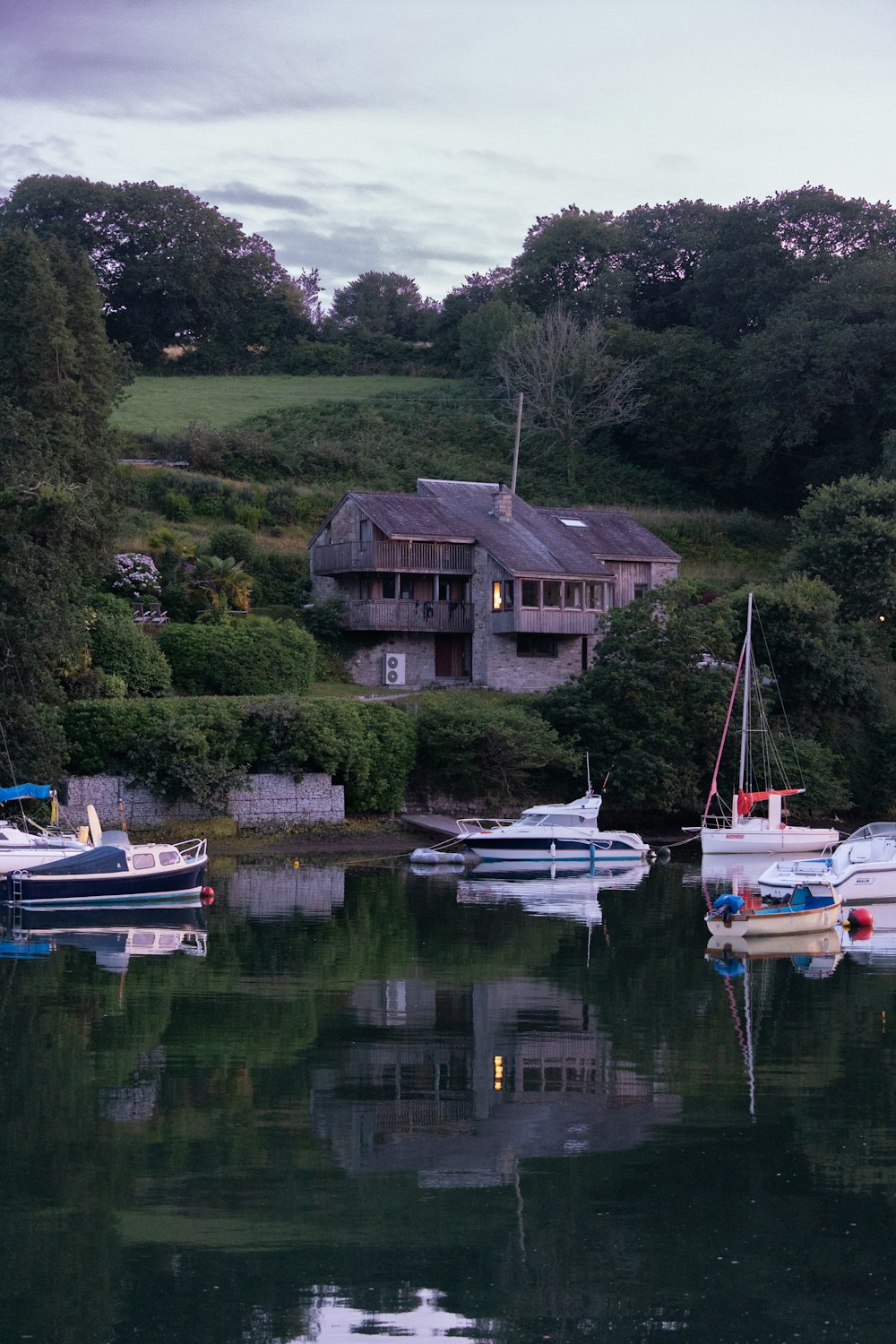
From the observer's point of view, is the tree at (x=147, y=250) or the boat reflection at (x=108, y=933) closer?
the boat reflection at (x=108, y=933)

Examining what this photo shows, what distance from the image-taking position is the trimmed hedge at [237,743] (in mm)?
46406

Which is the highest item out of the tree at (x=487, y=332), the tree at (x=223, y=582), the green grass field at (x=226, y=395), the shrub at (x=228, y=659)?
the tree at (x=487, y=332)

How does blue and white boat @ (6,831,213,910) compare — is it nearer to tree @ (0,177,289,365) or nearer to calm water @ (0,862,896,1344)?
calm water @ (0,862,896,1344)

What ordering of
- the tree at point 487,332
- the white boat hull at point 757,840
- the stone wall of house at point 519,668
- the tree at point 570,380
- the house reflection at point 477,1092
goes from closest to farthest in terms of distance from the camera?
1. the house reflection at point 477,1092
2. the white boat hull at point 757,840
3. the stone wall of house at point 519,668
4. the tree at point 570,380
5. the tree at point 487,332

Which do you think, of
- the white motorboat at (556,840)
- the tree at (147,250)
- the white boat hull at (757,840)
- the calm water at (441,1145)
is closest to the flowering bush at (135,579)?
the white motorboat at (556,840)

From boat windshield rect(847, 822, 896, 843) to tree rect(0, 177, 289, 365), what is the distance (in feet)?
256

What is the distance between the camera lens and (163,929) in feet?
106

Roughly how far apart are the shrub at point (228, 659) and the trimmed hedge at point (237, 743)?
277 centimetres

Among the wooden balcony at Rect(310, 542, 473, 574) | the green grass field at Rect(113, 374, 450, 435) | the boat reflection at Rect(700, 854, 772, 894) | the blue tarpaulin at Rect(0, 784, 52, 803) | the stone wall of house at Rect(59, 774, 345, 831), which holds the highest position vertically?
the green grass field at Rect(113, 374, 450, 435)

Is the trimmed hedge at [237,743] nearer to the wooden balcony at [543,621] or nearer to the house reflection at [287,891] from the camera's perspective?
the house reflection at [287,891]

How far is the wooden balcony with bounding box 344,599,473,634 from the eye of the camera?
60812 mm

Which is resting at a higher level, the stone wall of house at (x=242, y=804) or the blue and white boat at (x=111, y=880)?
the blue and white boat at (x=111, y=880)

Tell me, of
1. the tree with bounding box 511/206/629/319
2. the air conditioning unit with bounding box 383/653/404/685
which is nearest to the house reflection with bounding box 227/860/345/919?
the air conditioning unit with bounding box 383/653/404/685

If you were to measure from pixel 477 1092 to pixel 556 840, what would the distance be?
1099 inches
